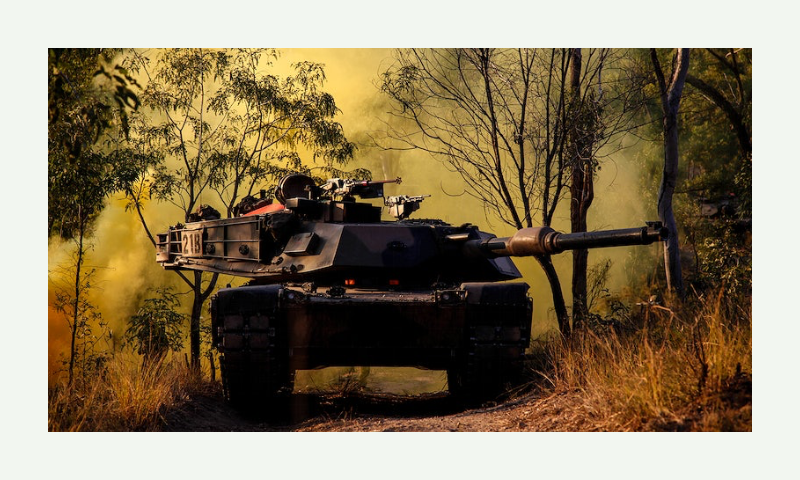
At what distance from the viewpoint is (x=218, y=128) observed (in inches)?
591

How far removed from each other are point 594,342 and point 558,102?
4219 mm

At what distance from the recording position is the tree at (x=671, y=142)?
1275 centimetres

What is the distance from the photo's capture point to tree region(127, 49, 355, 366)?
14172mm

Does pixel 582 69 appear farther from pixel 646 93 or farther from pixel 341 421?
pixel 341 421

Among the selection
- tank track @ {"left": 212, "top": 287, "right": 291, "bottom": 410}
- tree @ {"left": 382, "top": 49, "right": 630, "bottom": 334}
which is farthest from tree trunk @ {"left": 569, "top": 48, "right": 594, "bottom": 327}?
tank track @ {"left": 212, "top": 287, "right": 291, "bottom": 410}

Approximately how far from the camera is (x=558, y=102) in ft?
41.0

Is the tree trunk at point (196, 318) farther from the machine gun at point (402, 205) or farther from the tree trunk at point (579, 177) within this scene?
the tree trunk at point (579, 177)

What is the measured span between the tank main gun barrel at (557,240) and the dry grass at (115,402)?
376cm

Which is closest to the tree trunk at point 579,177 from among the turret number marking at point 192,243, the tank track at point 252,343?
the tank track at point 252,343

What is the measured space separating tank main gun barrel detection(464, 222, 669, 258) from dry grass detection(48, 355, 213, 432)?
376 centimetres

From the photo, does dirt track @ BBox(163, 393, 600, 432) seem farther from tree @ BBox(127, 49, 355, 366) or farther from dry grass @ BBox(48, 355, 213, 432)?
tree @ BBox(127, 49, 355, 366)

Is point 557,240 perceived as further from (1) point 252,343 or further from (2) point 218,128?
(2) point 218,128

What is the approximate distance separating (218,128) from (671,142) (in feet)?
24.8

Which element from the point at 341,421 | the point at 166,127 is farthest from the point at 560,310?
the point at 166,127
